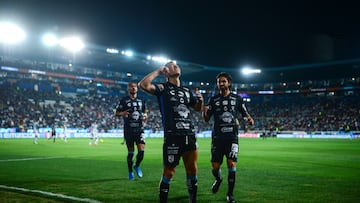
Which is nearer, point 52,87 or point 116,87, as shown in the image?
point 52,87

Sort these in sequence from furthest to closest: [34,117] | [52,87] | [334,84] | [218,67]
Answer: [218,67], [334,84], [52,87], [34,117]

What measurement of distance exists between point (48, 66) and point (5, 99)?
42.7 feet

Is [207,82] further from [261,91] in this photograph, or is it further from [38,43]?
[38,43]

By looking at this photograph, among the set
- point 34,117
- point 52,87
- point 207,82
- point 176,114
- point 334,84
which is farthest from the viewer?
point 207,82

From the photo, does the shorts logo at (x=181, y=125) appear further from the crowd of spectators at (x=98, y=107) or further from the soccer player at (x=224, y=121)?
the crowd of spectators at (x=98, y=107)

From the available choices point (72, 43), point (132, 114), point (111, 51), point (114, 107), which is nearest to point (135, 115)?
point (132, 114)

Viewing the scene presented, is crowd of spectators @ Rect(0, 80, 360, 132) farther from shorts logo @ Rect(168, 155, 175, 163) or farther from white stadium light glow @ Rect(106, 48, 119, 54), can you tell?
shorts logo @ Rect(168, 155, 175, 163)

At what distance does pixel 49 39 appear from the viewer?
5369 cm

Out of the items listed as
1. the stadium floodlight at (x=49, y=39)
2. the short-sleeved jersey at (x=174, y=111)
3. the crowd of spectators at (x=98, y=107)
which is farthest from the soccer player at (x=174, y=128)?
the stadium floodlight at (x=49, y=39)

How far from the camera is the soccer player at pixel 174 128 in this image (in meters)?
6.19

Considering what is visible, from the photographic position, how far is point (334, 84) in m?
75.4

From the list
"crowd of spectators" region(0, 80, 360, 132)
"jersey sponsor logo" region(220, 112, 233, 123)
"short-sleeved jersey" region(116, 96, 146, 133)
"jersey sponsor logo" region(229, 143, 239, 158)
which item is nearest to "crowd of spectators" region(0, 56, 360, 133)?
"crowd of spectators" region(0, 80, 360, 132)

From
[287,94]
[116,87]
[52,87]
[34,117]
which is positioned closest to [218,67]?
[287,94]

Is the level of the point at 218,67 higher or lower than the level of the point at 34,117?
higher
